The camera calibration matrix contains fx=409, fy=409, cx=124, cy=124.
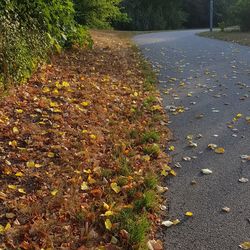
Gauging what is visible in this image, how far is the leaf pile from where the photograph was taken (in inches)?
124

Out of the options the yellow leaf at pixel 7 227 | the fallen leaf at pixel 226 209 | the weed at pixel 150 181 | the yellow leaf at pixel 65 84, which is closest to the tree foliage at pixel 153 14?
the yellow leaf at pixel 65 84

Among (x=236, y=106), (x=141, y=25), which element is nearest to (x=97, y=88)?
(x=236, y=106)

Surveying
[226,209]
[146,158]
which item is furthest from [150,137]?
[226,209]

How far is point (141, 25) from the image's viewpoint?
127 ft

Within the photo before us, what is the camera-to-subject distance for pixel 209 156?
4.74 metres

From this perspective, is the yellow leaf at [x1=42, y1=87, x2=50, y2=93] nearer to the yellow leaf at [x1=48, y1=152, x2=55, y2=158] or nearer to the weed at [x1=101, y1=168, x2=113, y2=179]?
the yellow leaf at [x1=48, y1=152, x2=55, y2=158]

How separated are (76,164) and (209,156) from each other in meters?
1.58

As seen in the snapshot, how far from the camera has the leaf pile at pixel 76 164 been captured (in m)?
3.16

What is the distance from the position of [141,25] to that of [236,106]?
33.1 meters

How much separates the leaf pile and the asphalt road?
27 centimetres

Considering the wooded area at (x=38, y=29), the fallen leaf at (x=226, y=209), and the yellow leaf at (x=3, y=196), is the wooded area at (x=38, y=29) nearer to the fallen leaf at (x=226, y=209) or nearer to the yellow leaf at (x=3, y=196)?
the yellow leaf at (x=3, y=196)

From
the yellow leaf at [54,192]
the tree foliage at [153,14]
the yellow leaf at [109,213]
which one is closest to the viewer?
the yellow leaf at [109,213]

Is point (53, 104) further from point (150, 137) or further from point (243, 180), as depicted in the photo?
point (243, 180)

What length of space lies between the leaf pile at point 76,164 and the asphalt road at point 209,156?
0.27 m
